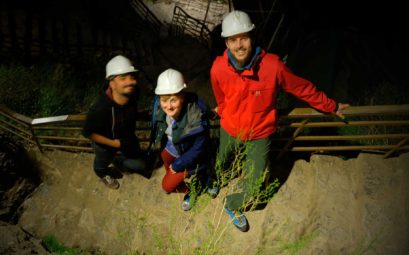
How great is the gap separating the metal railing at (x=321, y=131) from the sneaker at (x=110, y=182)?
597 mm

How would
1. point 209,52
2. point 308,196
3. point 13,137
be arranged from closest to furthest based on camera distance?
point 308,196
point 13,137
point 209,52

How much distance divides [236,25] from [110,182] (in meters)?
2.94

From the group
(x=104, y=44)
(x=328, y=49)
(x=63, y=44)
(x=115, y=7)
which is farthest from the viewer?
(x=115, y=7)

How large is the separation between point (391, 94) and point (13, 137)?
6.65m

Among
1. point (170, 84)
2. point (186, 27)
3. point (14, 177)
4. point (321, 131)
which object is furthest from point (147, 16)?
point (170, 84)

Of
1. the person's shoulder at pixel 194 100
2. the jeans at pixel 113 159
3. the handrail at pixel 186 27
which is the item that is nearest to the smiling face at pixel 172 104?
the person's shoulder at pixel 194 100

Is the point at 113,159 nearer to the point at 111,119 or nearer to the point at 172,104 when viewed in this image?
the point at 111,119

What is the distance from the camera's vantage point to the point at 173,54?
11.1 m

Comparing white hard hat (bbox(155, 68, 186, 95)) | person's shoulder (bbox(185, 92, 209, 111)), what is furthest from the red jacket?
white hard hat (bbox(155, 68, 186, 95))

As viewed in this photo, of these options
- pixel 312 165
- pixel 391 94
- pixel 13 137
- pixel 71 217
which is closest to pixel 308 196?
pixel 312 165

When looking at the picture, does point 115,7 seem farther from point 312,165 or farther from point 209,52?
point 312,165

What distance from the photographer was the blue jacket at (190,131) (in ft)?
9.96

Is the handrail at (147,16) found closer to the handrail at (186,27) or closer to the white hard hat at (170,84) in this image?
the handrail at (186,27)

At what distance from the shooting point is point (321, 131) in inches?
174
